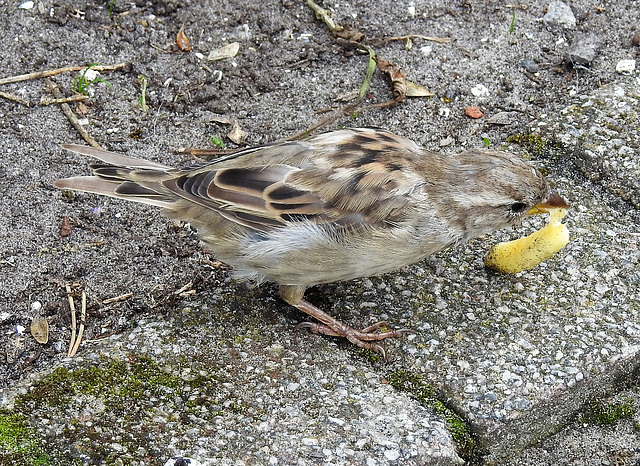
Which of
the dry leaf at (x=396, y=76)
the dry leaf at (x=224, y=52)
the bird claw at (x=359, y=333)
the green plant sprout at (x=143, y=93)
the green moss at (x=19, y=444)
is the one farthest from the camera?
the dry leaf at (x=224, y=52)

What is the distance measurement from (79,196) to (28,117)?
69 centimetres

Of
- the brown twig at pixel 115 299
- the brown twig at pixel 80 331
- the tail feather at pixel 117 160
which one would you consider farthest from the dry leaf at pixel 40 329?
the tail feather at pixel 117 160

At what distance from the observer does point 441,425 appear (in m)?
3.26

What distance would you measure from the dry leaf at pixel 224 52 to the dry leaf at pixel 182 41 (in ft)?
0.54

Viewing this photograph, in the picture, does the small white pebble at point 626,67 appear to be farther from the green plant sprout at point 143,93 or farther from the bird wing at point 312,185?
the green plant sprout at point 143,93

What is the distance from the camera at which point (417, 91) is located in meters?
5.14

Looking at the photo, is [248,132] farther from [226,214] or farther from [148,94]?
[226,214]

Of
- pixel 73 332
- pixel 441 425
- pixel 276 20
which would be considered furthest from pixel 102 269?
pixel 276 20

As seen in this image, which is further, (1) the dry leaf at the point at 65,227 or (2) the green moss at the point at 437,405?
(1) the dry leaf at the point at 65,227

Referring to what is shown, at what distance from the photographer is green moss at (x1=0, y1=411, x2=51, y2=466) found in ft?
9.27

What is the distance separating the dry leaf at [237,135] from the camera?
4.85m

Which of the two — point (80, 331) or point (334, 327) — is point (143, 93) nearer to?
point (80, 331)

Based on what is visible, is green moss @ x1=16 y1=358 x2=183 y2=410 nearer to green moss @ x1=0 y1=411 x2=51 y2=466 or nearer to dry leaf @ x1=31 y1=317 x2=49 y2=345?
green moss @ x1=0 y1=411 x2=51 y2=466

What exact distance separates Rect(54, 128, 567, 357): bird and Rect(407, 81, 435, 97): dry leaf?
122 cm
